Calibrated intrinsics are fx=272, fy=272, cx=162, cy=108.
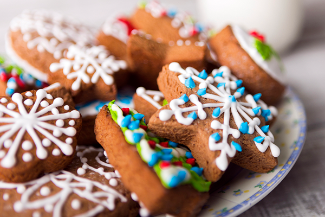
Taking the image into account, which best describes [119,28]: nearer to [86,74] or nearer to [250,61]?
[86,74]

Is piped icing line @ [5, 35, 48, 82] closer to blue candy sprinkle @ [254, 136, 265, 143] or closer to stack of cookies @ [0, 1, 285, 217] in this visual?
stack of cookies @ [0, 1, 285, 217]

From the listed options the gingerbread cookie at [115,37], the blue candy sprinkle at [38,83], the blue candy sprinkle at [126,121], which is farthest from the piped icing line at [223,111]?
the blue candy sprinkle at [38,83]

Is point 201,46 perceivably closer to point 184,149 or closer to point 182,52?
point 182,52

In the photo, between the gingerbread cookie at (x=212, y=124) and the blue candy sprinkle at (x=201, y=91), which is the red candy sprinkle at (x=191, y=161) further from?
the blue candy sprinkle at (x=201, y=91)

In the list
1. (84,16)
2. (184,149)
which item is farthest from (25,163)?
(84,16)

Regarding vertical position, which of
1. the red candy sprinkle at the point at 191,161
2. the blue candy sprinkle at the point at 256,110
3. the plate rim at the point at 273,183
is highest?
the blue candy sprinkle at the point at 256,110

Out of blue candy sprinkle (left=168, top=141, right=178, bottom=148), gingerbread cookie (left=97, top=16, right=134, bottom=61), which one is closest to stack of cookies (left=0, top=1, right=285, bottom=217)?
blue candy sprinkle (left=168, top=141, right=178, bottom=148)
